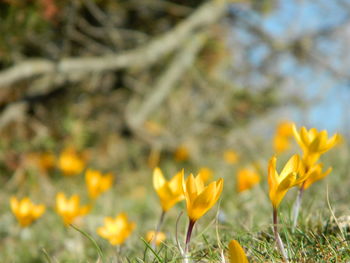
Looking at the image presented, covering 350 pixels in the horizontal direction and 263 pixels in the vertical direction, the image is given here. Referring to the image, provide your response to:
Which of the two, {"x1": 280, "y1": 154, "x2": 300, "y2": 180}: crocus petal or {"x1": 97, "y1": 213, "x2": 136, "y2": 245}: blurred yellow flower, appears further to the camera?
{"x1": 97, "y1": 213, "x2": 136, "y2": 245}: blurred yellow flower

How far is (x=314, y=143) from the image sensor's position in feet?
4.27

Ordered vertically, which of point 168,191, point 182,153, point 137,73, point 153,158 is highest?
point 168,191

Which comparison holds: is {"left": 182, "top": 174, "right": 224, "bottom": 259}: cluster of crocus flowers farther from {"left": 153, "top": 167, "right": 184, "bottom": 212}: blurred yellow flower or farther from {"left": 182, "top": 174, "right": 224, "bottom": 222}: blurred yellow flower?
{"left": 153, "top": 167, "right": 184, "bottom": 212}: blurred yellow flower

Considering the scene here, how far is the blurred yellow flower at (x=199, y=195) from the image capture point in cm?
108

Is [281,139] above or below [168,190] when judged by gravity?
below

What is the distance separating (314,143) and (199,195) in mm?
419

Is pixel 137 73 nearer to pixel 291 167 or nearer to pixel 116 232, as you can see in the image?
pixel 116 232

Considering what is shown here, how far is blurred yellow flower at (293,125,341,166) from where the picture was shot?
129cm

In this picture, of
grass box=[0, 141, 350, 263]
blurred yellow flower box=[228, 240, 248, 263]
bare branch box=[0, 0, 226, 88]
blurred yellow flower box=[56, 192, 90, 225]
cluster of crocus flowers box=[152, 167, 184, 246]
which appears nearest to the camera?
blurred yellow flower box=[228, 240, 248, 263]

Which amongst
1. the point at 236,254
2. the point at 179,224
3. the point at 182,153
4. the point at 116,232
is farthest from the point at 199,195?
the point at 182,153

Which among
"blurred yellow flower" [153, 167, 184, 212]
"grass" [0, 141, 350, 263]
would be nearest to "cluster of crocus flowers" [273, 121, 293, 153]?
"grass" [0, 141, 350, 263]

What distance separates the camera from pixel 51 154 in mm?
4473

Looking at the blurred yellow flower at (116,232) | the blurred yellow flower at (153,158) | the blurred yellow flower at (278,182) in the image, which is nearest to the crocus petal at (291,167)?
the blurred yellow flower at (278,182)

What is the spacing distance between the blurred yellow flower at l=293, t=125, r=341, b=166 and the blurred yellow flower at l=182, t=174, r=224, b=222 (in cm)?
35
